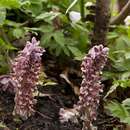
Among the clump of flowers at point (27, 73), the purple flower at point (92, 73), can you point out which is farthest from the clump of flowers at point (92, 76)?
the clump of flowers at point (27, 73)

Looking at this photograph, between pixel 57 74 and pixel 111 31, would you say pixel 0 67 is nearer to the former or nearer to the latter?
pixel 57 74

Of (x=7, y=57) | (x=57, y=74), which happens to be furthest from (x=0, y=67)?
(x=57, y=74)

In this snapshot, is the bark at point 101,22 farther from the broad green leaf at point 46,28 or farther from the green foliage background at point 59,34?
the broad green leaf at point 46,28

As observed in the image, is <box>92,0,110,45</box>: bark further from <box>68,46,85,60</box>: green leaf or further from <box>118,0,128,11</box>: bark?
<box>118,0,128,11</box>: bark

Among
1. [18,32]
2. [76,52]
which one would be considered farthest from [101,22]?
[18,32]

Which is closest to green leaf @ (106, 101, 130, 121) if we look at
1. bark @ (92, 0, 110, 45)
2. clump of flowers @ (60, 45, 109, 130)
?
clump of flowers @ (60, 45, 109, 130)

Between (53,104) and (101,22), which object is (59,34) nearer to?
(101,22)
